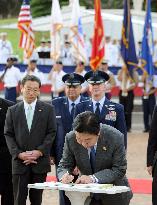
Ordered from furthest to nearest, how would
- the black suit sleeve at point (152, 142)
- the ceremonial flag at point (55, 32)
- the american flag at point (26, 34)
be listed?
1. the ceremonial flag at point (55, 32)
2. the american flag at point (26, 34)
3. the black suit sleeve at point (152, 142)

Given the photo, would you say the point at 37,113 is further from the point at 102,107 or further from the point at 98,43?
the point at 98,43

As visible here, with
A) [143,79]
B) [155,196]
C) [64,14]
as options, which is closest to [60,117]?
[155,196]

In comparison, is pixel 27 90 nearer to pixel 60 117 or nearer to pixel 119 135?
pixel 60 117

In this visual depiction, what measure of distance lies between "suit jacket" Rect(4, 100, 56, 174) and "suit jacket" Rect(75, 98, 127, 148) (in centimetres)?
47

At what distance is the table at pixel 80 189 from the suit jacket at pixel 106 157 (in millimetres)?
250

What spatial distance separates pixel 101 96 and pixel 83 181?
108 inches

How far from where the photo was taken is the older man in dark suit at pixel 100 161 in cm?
637

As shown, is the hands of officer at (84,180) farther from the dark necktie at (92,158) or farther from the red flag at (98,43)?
the red flag at (98,43)

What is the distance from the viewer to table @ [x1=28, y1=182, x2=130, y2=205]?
589 cm

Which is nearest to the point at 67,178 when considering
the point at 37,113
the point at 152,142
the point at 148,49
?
the point at 152,142

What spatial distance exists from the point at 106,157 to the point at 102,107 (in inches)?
96.8

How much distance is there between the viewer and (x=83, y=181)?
626cm

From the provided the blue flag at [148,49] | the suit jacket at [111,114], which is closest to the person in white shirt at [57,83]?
the blue flag at [148,49]

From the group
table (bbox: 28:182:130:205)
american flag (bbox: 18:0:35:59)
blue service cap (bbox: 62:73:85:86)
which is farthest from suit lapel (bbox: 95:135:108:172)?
american flag (bbox: 18:0:35:59)
